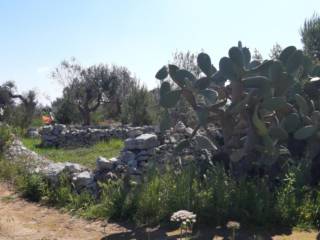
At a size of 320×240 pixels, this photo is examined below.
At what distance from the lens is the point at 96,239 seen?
536cm

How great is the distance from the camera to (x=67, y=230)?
584 centimetres

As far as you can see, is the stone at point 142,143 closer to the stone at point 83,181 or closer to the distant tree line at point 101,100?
the stone at point 83,181

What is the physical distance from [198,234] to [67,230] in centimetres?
169

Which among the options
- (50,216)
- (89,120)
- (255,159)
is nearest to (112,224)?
(50,216)

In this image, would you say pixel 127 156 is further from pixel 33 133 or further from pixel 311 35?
pixel 33 133

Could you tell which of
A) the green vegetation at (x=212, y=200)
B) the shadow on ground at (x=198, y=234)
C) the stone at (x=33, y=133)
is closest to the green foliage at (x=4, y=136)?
the green vegetation at (x=212, y=200)

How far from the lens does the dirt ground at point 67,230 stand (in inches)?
196

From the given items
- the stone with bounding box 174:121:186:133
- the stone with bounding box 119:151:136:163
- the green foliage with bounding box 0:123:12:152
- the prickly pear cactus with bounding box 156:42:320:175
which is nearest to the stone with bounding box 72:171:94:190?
the stone with bounding box 119:151:136:163

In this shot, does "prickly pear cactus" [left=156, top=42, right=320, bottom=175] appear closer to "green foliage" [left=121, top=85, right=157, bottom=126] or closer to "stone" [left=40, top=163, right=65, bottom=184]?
"stone" [left=40, top=163, right=65, bottom=184]

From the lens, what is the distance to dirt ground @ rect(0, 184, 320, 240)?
16.3 feet

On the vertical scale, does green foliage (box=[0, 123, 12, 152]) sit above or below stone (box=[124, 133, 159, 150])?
above

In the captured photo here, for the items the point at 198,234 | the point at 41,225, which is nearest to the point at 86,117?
the point at 41,225

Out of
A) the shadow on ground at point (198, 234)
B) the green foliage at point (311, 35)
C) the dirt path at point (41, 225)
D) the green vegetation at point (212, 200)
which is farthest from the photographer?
the green foliage at point (311, 35)

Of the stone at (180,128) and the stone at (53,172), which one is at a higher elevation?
the stone at (180,128)
